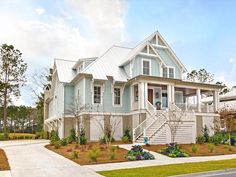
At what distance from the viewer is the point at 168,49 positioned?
30.9 m

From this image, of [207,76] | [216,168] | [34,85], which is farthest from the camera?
[207,76]

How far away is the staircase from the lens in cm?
2330

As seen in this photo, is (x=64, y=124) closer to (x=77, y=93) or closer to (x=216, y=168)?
(x=77, y=93)

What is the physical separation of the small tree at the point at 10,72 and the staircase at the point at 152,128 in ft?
75.5

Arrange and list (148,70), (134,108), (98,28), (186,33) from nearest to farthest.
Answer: (186,33) < (98,28) < (134,108) < (148,70)

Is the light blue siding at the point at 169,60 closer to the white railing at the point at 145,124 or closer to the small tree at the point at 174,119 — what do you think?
the small tree at the point at 174,119

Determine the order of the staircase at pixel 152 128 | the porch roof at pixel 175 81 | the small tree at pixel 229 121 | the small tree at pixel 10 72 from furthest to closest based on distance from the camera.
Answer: the small tree at pixel 10 72
the porch roof at pixel 175 81
the small tree at pixel 229 121
the staircase at pixel 152 128

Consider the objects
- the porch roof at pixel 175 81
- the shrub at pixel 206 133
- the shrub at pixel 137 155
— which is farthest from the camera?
the shrub at pixel 206 133

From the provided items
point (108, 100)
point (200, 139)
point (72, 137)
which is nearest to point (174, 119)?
point (200, 139)

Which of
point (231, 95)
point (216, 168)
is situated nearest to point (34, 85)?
point (231, 95)

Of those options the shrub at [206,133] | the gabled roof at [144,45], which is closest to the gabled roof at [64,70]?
the gabled roof at [144,45]

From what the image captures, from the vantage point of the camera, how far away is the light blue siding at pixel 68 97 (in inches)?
1163

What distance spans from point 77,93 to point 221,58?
49.0 feet

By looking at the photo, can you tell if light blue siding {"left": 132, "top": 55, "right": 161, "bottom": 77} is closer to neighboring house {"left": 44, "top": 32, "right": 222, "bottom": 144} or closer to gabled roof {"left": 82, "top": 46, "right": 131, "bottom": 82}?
neighboring house {"left": 44, "top": 32, "right": 222, "bottom": 144}
